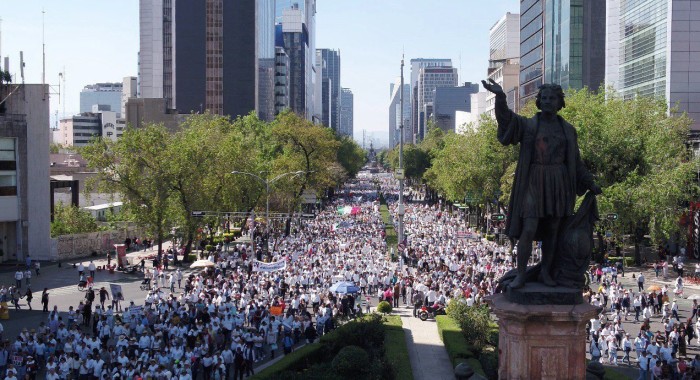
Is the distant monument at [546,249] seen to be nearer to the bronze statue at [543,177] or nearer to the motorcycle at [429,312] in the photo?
the bronze statue at [543,177]

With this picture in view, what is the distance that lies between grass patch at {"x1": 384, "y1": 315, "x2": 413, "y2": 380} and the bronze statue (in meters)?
10.1

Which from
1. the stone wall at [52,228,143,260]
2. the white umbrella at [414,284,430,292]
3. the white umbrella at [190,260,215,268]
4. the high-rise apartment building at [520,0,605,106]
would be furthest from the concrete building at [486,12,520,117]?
the white umbrella at [414,284,430,292]

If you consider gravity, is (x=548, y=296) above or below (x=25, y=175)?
below

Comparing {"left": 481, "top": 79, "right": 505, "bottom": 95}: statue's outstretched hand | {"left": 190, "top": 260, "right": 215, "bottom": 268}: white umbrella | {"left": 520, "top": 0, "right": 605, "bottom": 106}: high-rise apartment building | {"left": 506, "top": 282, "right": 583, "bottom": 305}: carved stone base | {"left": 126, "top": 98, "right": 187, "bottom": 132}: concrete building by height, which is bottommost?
{"left": 190, "top": 260, "right": 215, "bottom": 268}: white umbrella

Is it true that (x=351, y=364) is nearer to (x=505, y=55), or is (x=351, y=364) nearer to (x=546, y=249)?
(x=546, y=249)

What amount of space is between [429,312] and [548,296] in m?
20.7

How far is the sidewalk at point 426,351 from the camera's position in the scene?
23172 mm

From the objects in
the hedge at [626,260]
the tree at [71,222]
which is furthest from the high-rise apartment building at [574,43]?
the tree at [71,222]

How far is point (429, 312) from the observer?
3191cm

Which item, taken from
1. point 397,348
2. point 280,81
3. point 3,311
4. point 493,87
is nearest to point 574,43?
point 397,348

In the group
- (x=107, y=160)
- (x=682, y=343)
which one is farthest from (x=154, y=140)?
(x=682, y=343)

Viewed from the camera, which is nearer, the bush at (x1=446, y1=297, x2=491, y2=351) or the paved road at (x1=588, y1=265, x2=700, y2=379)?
the paved road at (x1=588, y1=265, x2=700, y2=379)

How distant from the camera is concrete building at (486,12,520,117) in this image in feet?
435

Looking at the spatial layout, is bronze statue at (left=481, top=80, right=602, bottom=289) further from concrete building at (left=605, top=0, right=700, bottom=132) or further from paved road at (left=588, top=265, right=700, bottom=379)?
concrete building at (left=605, top=0, right=700, bottom=132)
